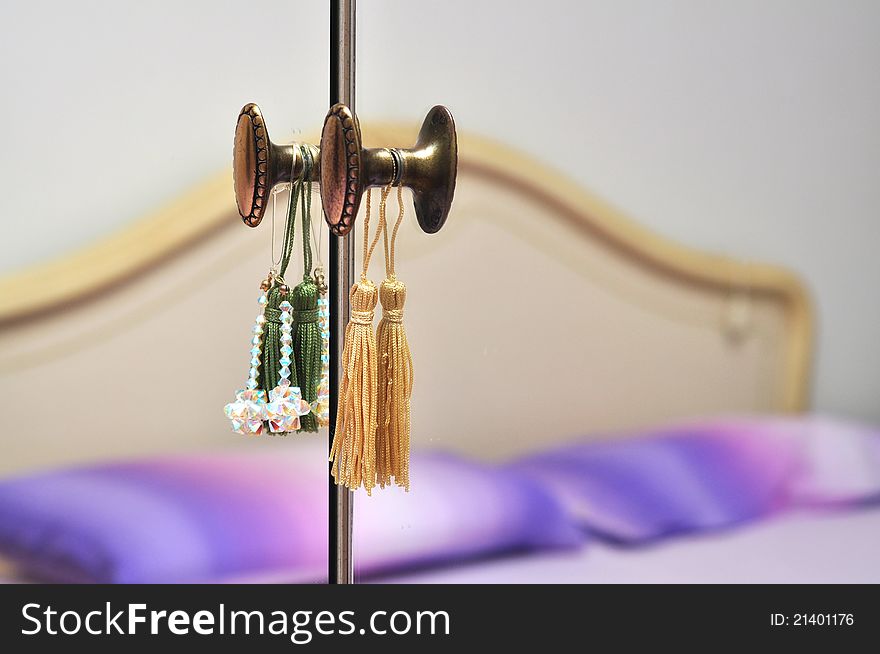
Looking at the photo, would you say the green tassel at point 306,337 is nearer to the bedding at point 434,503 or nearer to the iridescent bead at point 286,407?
the iridescent bead at point 286,407

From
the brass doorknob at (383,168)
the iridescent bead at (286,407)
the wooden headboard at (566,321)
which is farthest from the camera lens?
the wooden headboard at (566,321)

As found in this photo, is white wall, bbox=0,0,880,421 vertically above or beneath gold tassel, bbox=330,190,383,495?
above

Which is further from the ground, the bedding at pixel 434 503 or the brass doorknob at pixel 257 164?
the brass doorknob at pixel 257 164

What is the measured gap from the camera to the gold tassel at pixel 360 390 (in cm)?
79

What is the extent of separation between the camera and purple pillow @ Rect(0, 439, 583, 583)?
3.35 ft

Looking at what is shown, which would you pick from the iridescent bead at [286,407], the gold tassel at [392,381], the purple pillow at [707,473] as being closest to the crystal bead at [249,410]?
the iridescent bead at [286,407]

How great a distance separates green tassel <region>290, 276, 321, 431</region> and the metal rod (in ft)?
0.20

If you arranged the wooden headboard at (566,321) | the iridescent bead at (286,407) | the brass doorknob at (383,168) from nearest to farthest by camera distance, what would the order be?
the brass doorknob at (383,168), the iridescent bead at (286,407), the wooden headboard at (566,321)

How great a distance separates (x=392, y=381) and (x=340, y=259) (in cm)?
17

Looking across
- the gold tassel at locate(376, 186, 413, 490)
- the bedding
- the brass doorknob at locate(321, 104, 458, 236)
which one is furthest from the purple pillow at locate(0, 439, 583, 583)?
the brass doorknob at locate(321, 104, 458, 236)

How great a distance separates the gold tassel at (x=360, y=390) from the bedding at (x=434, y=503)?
0.19 m

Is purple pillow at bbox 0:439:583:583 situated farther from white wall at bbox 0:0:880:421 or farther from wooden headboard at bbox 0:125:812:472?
white wall at bbox 0:0:880:421

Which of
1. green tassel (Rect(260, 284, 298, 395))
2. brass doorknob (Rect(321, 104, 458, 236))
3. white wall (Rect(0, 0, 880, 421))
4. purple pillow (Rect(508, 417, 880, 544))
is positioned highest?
white wall (Rect(0, 0, 880, 421))

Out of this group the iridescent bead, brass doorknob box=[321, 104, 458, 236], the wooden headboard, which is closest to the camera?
brass doorknob box=[321, 104, 458, 236]
